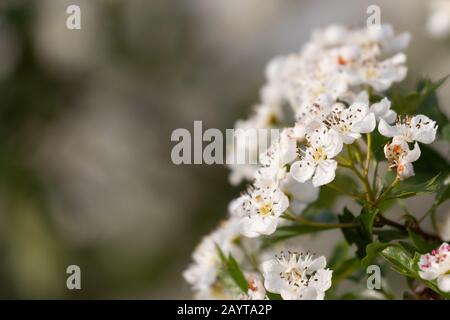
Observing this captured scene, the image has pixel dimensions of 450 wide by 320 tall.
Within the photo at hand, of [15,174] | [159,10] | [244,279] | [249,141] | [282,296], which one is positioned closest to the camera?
[282,296]

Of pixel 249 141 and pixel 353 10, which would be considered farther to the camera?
pixel 353 10

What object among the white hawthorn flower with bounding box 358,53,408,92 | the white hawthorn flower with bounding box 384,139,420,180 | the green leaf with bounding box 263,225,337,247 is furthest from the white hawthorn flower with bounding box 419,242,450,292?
the white hawthorn flower with bounding box 358,53,408,92

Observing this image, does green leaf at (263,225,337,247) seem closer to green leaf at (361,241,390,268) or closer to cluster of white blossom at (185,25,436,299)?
cluster of white blossom at (185,25,436,299)

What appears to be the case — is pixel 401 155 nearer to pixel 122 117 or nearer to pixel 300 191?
pixel 300 191

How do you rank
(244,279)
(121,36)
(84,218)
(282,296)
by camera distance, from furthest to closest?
(121,36) → (84,218) → (244,279) → (282,296)

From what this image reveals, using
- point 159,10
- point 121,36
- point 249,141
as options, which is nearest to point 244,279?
point 249,141
